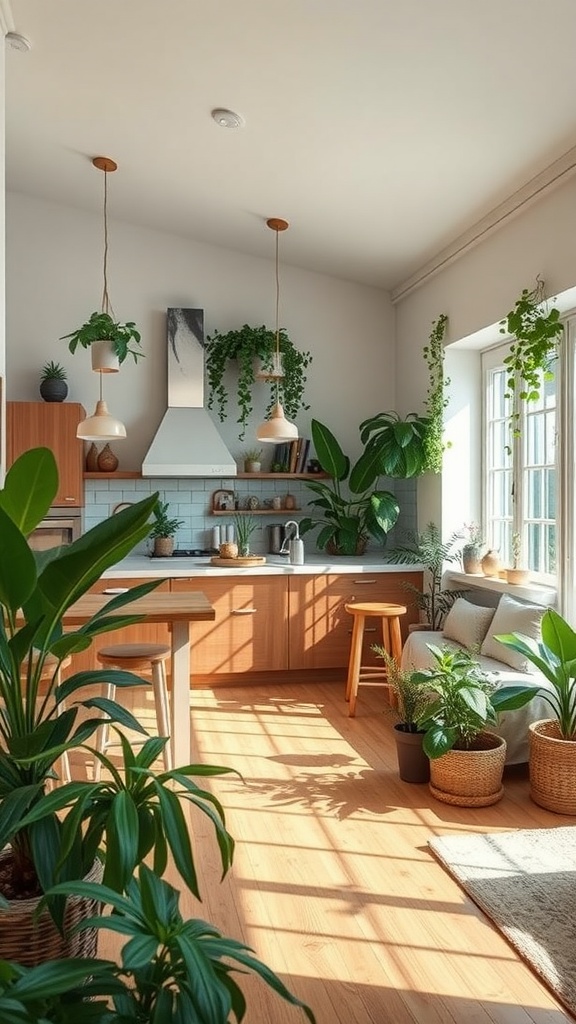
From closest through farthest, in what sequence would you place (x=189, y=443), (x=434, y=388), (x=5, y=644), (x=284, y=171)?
(x=5, y=644) → (x=284, y=171) → (x=434, y=388) → (x=189, y=443)

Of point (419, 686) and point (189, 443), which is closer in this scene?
point (419, 686)

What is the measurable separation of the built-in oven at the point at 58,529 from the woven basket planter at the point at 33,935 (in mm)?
4407

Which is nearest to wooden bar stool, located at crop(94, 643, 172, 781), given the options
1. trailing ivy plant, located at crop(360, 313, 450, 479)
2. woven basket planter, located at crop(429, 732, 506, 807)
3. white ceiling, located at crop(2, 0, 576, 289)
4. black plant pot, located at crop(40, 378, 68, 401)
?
woven basket planter, located at crop(429, 732, 506, 807)

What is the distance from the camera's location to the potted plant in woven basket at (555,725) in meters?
3.39

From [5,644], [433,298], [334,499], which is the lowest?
[5,644]

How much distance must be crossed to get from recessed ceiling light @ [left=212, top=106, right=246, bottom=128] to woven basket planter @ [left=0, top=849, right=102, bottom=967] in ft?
12.1

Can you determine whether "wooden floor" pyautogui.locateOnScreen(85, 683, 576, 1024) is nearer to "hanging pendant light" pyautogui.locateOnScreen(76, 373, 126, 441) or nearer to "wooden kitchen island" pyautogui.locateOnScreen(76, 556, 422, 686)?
"wooden kitchen island" pyautogui.locateOnScreen(76, 556, 422, 686)

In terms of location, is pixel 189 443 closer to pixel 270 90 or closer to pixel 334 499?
pixel 334 499

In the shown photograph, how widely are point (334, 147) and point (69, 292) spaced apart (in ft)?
9.14

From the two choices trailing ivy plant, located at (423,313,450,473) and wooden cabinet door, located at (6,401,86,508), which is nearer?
trailing ivy plant, located at (423,313,450,473)

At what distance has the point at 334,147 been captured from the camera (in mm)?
4184

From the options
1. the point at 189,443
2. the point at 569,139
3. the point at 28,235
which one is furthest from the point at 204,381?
the point at 569,139

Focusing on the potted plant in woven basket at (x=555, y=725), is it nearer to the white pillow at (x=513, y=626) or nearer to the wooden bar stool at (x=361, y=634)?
the white pillow at (x=513, y=626)

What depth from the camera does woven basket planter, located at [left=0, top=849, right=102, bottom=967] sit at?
63.9 inches
